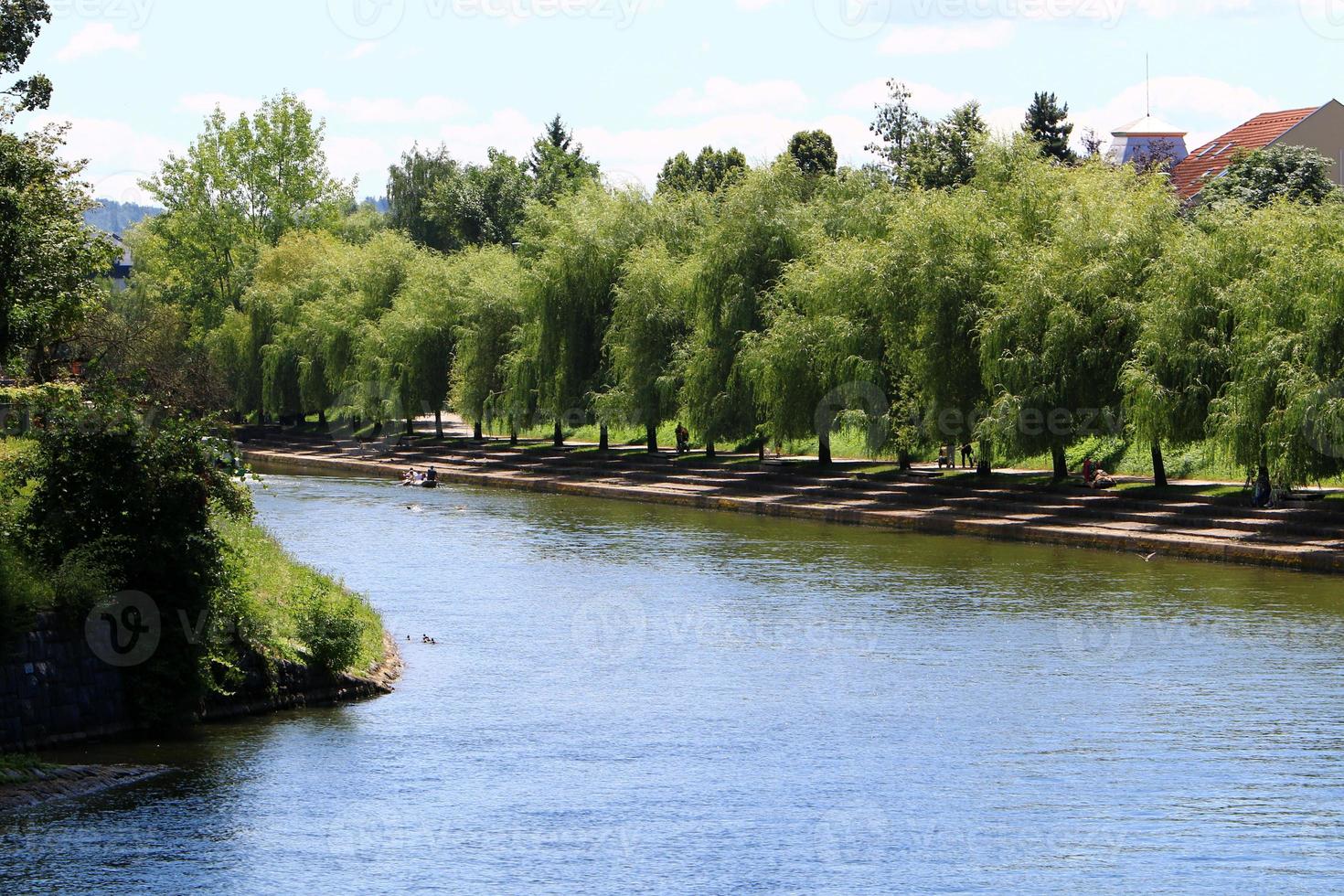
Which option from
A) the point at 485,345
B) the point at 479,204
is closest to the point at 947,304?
the point at 485,345

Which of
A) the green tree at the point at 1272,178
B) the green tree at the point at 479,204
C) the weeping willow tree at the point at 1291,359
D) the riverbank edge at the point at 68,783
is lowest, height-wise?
the riverbank edge at the point at 68,783

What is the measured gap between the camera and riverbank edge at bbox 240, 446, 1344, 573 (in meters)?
35.3

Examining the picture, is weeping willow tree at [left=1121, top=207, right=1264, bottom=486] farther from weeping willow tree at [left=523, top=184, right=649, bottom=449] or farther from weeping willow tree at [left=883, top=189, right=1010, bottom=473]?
weeping willow tree at [left=523, top=184, right=649, bottom=449]

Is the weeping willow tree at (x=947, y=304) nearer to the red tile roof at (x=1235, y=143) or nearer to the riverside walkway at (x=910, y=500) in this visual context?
the riverside walkway at (x=910, y=500)

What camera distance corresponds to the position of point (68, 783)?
18047 millimetres

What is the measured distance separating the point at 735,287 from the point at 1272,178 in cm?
2200

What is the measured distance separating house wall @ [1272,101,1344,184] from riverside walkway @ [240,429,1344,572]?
128 feet

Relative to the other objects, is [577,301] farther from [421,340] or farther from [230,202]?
[230,202]

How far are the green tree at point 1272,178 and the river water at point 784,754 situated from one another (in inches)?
1083

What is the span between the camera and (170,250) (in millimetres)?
101000

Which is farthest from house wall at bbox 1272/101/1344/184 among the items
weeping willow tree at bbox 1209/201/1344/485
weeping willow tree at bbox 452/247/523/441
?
weeping willow tree at bbox 1209/201/1344/485

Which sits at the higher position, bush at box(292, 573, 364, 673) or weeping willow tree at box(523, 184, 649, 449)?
weeping willow tree at box(523, 184, 649, 449)

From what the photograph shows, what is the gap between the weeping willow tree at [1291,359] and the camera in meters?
35.3

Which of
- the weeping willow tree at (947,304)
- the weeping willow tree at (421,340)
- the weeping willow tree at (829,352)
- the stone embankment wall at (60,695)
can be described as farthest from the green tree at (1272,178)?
the stone embankment wall at (60,695)
